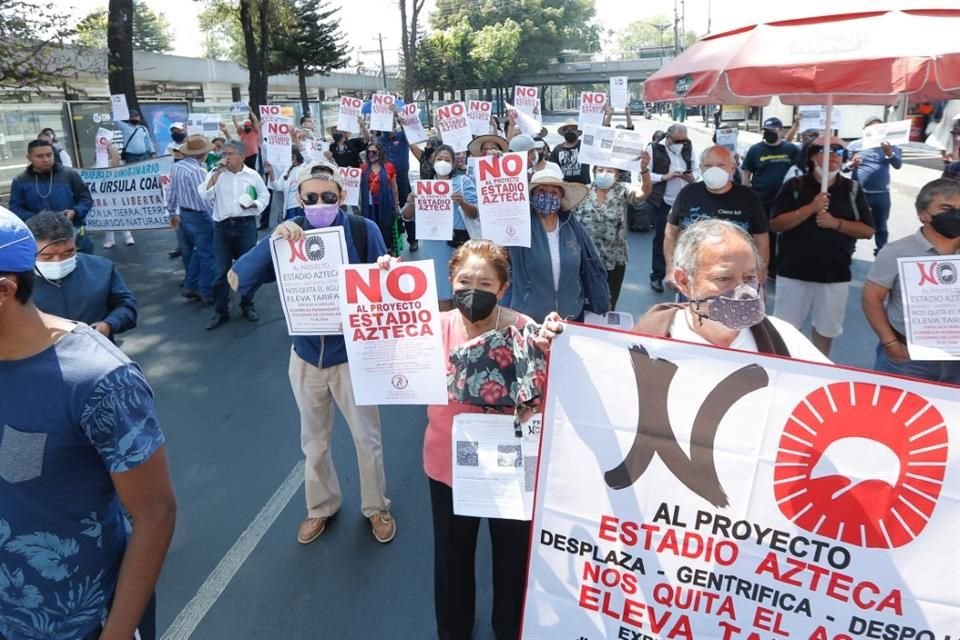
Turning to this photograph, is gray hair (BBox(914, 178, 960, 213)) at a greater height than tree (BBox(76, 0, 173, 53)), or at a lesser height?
lesser

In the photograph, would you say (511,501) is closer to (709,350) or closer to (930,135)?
(709,350)

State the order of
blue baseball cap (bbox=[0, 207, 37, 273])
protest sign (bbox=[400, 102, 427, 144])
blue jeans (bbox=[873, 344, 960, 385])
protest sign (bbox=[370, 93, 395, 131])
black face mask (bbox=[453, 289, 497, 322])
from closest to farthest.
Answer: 1. blue baseball cap (bbox=[0, 207, 37, 273])
2. black face mask (bbox=[453, 289, 497, 322])
3. blue jeans (bbox=[873, 344, 960, 385])
4. protest sign (bbox=[370, 93, 395, 131])
5. protest sign (bbox=[400, 102, 427, 144])

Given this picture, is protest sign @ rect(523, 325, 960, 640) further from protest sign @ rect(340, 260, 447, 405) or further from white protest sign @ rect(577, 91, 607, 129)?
white protest sign @ rect(577, 91, 607, 129)

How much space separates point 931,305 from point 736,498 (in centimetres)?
224

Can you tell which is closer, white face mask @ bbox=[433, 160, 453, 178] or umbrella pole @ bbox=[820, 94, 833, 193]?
umbrella pole @ bbox=[820, 94, 833, 193]

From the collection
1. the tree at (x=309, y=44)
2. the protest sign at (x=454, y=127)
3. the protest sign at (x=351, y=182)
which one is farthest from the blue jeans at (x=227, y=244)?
the tree at (x=309, y=44)

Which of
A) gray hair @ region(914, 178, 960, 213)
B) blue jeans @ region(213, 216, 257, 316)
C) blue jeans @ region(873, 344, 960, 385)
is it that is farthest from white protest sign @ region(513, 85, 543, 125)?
blue jeans @ region(873, 344, 960, 385)

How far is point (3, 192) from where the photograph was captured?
1627 centimetres

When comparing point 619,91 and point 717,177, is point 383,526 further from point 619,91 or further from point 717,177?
point 619,91

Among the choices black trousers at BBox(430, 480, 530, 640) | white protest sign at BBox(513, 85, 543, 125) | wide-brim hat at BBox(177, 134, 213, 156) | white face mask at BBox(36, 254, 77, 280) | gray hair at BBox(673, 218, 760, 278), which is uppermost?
white protest sign at BBox(513, 85, 543, 125)

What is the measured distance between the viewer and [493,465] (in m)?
2.46

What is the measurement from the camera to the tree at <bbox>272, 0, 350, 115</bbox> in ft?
123

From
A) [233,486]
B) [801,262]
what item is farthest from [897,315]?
[233,486]

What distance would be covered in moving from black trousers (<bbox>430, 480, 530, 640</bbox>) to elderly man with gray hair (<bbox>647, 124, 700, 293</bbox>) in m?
6.19
